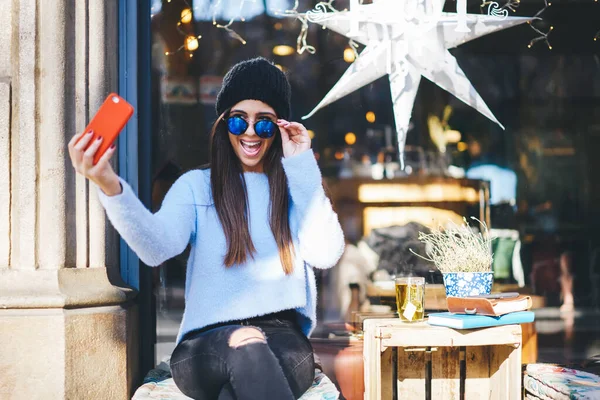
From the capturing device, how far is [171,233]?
2.63 meters

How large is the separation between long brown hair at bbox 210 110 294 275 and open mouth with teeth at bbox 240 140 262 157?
83mm

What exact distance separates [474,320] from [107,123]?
1.67 meters

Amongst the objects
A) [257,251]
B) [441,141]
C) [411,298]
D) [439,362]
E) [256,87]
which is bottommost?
[439,362]

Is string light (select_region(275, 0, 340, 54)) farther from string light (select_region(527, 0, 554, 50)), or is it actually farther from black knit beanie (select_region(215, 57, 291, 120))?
string light (select_region(527, 0, 554, 50))

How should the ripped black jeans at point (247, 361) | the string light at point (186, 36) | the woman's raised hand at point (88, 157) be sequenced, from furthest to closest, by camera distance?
the string light at point (186, 36) < the ripped black jeans at point (247, 361) < the woman's raised hand at point (88, 157)

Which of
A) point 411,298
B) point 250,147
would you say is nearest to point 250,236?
point 250,147

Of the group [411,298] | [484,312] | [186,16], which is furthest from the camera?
[186,16]

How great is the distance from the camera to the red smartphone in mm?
2074

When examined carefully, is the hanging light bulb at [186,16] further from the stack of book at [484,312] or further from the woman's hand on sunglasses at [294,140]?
the stack of book at [484,312]

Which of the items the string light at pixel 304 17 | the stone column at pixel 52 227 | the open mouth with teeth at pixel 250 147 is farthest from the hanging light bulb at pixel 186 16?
the open mouth with teeth at pixel 250 147

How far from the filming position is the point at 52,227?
2910mm

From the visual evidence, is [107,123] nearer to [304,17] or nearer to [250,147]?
[250,147]

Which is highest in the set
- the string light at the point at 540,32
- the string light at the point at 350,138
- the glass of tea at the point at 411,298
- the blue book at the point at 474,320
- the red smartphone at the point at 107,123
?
the string light at the point at 540,32

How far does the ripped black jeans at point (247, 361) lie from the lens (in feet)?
7.98
